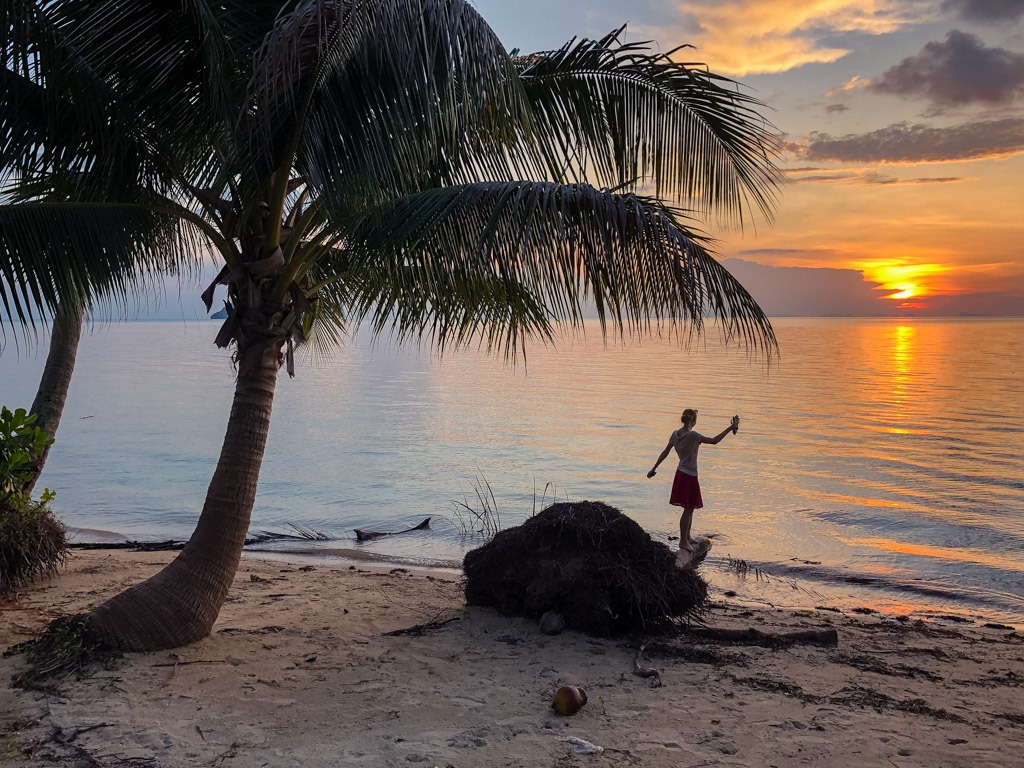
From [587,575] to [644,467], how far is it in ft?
43.0

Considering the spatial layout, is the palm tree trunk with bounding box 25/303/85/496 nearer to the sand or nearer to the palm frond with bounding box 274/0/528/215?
the sand

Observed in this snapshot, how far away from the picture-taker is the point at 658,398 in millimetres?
33344

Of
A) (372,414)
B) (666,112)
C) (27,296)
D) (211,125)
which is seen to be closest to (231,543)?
(27,296)

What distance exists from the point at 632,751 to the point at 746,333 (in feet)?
8.58

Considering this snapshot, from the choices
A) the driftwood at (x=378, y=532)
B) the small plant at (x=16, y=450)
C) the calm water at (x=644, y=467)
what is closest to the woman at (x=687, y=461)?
the calm water at (x=644, y=467)

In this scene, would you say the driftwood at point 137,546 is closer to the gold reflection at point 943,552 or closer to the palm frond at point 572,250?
the palm frond at point 572,250

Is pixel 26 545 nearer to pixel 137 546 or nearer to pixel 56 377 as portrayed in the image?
pixel 56 377

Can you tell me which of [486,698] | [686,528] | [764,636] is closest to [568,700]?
[486,698]

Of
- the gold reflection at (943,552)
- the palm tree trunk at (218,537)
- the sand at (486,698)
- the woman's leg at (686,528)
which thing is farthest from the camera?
the gold reflection at (943,552)

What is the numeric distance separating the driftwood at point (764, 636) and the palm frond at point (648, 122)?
3.55 metres

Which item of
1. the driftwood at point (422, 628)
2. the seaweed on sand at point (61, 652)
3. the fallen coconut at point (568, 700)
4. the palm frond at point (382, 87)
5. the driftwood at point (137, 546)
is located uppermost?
the palm frond at point (382, 87)

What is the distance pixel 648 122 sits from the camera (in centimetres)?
685

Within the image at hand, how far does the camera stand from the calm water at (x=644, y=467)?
12.1 meters

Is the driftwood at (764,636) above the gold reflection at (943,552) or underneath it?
above
